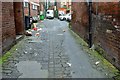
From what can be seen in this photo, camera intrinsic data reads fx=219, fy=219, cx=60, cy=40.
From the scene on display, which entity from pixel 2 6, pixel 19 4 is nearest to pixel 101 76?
pixel 2 6

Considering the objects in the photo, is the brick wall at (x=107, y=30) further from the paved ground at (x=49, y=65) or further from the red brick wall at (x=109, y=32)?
the paved ground at (x=49, y=65)

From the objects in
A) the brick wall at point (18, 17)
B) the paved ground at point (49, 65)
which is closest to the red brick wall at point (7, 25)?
the paved ground at point (49, 65)

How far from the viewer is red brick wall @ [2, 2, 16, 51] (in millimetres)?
8016

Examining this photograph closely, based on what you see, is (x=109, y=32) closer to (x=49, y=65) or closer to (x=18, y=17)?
(x=49, y=65)

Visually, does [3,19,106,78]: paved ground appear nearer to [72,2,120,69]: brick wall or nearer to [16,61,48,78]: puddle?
[16,61,48,78]: puddle

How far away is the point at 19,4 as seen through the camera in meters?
12.4

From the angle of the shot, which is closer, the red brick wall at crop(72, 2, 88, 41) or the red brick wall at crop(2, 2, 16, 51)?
the red brick wall at crop(2, 2, 16, 51)

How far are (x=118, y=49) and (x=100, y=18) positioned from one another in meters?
2.21

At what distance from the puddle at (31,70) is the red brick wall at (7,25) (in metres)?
1.53

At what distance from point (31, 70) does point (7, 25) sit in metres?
3.30

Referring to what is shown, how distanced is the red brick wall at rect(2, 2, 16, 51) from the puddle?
1.53 m

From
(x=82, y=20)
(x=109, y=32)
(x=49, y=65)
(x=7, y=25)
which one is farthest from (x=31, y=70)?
(x=82, y=20)

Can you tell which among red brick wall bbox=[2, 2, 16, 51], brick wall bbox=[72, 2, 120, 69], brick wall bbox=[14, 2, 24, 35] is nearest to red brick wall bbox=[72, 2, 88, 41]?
brick wall bbox=[72, 2, 120, 69]

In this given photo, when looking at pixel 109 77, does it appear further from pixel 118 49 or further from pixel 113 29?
pixel 113 29
